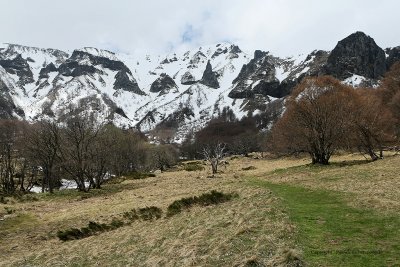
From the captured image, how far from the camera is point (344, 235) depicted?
16047 mm

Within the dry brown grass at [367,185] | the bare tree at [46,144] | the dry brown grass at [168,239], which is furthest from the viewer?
the bare tree at [46,144]

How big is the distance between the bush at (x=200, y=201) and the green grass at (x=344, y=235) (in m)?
8.02

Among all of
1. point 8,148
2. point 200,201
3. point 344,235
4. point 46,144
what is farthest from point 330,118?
point 8,148

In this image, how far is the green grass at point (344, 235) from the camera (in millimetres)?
13039

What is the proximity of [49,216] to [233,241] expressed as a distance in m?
21.8

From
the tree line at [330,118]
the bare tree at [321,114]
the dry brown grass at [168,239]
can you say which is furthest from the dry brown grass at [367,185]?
the tree line at [330,118]

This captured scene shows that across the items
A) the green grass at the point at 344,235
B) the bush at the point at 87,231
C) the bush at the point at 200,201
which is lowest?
the bush at the point at 87,231

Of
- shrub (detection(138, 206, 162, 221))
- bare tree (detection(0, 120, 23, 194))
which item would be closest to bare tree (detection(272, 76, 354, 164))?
shrub (detection(138, 206, 162, 221))

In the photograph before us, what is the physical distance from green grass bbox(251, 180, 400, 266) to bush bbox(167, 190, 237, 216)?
8024 millimetres

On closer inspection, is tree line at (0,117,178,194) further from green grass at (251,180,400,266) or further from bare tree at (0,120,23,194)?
green grass at (251,180,400,266)

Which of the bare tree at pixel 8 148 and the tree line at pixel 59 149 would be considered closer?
the tree line at pixel 59 149

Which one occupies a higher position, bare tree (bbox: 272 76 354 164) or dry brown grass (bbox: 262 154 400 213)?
bare tree (bbox: 272 76 354 164)

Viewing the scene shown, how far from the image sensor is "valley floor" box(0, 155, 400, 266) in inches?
560

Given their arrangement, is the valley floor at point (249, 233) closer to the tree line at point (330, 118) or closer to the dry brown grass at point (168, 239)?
the dry brown grass at point (168, 239)
